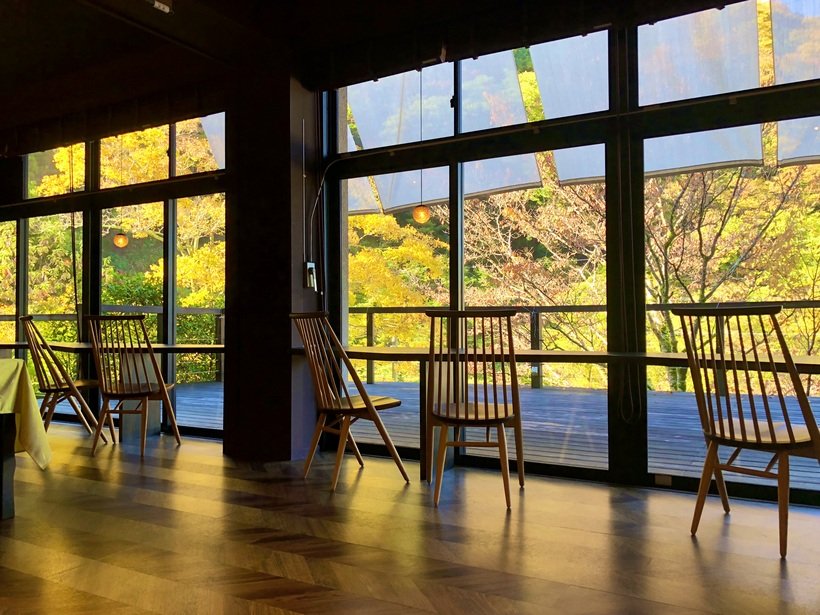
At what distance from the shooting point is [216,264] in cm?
473

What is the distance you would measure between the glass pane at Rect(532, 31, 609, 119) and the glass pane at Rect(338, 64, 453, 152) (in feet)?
1.83

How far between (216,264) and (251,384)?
1.11 meters

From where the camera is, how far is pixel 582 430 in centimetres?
366

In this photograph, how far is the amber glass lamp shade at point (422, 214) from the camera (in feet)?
13.2

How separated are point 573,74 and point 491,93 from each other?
0.51 metres

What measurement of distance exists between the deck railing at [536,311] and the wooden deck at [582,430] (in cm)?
13

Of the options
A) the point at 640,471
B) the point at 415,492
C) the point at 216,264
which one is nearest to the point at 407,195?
the point at 216,264

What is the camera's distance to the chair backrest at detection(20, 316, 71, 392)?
14.6ft

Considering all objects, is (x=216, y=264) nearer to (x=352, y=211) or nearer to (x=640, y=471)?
(x=352, y=211)

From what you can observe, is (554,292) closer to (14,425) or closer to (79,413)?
(14,425)

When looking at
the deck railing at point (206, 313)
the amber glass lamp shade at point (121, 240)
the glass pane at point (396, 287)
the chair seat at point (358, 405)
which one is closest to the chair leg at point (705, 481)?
the chair seat at point (358, 405)

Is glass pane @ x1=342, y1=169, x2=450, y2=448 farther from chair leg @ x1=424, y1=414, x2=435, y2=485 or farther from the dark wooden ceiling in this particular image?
the dark wooden ceiling

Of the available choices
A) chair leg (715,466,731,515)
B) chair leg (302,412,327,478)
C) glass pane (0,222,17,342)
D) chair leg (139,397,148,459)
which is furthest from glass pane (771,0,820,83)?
glass pane (0,222,17,342)

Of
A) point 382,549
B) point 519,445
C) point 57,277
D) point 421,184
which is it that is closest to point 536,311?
point 519,445
